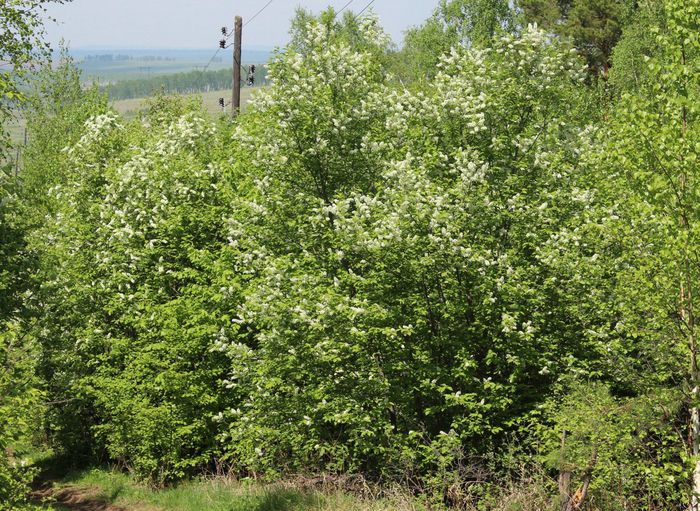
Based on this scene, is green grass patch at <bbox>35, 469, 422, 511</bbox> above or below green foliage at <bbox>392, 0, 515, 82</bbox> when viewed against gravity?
below

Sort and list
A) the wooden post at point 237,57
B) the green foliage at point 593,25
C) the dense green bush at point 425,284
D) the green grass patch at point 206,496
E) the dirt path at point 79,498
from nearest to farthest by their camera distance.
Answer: the dense green bush at point 425,284 < the green grass patch at point 206,496 < the dirt path at point 79,498 < the wooden post at point 237,57 < the green foliage at point 593,25

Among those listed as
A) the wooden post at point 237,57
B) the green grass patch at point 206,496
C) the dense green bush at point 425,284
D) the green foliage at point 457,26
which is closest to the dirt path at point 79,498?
the green grass patch at point 206,496

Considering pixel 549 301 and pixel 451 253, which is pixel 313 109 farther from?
pixel 549 301

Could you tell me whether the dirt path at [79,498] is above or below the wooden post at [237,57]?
below

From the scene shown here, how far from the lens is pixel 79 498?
23.7 metres

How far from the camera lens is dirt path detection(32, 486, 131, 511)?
73.5 ft

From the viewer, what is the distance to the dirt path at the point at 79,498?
22.4m

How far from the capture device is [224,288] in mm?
18750

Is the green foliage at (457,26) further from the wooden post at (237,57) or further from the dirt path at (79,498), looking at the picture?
the dirt path at (79,498)

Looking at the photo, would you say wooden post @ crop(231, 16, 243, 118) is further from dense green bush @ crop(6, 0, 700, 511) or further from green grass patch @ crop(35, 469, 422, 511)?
green grass patch @ crop(35, 469, 422, 511)

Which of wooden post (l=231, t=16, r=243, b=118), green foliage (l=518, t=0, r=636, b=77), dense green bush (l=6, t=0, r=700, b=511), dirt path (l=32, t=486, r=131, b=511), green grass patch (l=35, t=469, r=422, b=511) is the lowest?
dirt path (l=32, t=486, r=131, b=511)

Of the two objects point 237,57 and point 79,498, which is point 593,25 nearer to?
point 237,57

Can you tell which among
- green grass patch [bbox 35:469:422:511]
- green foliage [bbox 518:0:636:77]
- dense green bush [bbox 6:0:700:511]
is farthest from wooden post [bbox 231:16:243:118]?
green foliage [bbox 518:0:636:77]

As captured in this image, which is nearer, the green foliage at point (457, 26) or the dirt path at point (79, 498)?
the dirt path at point (79, 498)
